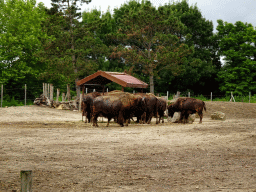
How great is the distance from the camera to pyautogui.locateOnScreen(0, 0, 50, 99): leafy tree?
39.6 meters

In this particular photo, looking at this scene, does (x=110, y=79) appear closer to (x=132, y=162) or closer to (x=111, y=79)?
(x=111, y=79)

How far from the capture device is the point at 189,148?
10.1 meters

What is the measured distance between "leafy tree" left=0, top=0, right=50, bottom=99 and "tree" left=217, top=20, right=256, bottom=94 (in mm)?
23239

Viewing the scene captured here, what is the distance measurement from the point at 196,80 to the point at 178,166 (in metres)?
43.0

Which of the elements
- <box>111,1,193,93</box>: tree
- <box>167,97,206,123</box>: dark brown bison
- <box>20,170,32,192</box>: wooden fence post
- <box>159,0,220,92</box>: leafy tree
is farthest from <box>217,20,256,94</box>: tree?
<box>20,170,32,192</box>: wooden fence post

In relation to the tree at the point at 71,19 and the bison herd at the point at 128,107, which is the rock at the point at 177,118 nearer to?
the bison herd at the point at 128,107

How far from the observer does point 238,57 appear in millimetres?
48031

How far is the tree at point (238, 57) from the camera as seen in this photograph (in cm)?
4722

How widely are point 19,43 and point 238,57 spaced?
2681cm

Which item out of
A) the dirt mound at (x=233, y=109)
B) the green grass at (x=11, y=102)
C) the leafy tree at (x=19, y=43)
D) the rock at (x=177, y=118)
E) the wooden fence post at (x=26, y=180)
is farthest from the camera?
the leafy tree at (x=19, y=43)

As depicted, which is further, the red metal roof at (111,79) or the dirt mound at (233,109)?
the dirt mound at (233,109)

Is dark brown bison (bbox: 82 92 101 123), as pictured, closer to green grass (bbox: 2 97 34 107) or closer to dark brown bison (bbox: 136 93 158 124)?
dark brown bison (bbox: 136 93 158 124)

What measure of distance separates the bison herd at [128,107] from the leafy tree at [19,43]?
21.0 m

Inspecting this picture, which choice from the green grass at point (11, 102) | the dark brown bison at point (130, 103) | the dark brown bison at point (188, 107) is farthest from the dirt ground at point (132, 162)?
the green grass at point (11, 102)
